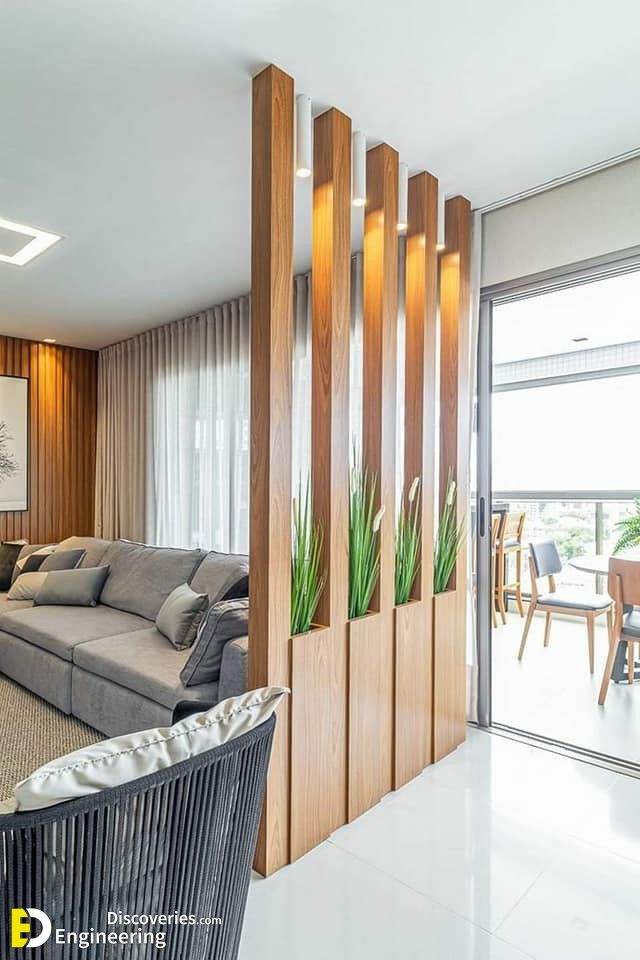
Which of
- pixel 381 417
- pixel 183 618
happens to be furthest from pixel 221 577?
pixel 381 417

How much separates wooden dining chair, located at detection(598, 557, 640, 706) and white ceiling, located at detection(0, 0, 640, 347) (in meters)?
2.01

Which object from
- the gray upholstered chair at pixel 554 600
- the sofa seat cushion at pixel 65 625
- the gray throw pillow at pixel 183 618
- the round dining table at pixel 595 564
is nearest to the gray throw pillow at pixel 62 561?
the sofa seat cushion at pixel 65 625

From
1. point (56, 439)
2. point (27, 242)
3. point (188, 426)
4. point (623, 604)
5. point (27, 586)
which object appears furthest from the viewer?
point (56, 439)

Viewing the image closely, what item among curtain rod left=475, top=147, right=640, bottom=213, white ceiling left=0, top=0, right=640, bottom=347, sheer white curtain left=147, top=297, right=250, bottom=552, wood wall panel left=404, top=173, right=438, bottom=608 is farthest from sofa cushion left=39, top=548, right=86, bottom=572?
curtain rod left=475, top=147, right=640, bottom=213

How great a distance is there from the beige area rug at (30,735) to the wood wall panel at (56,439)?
2233 mm

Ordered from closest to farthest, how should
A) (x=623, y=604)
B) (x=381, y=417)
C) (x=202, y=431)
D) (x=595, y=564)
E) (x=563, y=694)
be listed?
(x=381, y=417), (x=623, y=604), (x=563, y=694), (x=595, y=564), (x=202, y=431)

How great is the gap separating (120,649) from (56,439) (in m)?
3.24

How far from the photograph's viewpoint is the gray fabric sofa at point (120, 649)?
2525 millimetres

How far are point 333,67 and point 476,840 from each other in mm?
2735

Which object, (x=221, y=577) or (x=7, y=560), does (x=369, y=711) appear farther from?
(x=7, y=560)

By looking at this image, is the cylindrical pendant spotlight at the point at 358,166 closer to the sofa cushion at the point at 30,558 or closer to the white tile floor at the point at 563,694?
the white tile floor at the point at 563,694

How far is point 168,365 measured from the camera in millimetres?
4957

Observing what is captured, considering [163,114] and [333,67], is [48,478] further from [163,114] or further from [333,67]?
[333,67]

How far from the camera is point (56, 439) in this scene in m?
5.60
